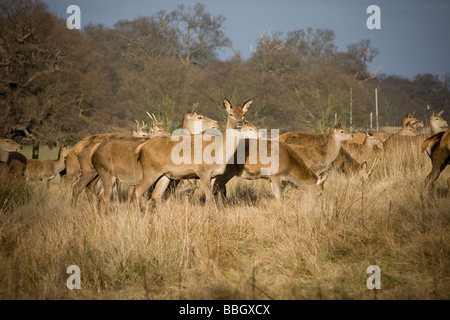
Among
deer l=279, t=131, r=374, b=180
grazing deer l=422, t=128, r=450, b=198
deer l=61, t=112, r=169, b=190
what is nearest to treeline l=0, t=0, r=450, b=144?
deer l=61, t=112, r=169, b=190

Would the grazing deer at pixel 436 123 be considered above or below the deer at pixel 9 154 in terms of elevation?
above

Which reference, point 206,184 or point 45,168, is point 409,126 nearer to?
point 206,184

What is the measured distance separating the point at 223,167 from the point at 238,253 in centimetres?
229

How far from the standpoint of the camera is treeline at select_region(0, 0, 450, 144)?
2169cm

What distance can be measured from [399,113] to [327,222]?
34.8 m

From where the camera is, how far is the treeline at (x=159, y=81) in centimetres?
2169

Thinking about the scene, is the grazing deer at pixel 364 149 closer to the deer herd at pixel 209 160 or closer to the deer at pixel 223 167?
the deer herd at pixel 209 160

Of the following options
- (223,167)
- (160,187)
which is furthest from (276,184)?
(160,187)

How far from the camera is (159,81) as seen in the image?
96.8 feet

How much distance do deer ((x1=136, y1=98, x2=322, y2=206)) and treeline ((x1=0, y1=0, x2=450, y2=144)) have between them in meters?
14.7

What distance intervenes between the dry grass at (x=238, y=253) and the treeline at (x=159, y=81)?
54.3 ft

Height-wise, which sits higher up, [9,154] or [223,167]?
[9,154]

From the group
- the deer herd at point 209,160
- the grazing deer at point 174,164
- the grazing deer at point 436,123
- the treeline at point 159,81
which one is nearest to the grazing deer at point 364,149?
the grazing deer at point 436,123
